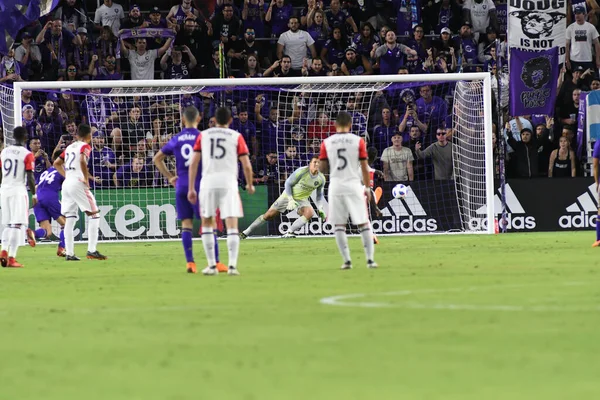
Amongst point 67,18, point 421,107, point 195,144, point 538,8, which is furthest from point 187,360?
point 67,18

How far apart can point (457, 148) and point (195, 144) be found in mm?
15471

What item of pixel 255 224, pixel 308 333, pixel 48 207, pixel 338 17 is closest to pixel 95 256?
pixel 48 207

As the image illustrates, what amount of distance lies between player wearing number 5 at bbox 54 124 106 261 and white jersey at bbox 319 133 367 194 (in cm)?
574

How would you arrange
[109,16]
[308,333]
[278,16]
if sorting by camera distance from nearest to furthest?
[308,333] → [109,16] → [278,16]

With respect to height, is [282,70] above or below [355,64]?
below

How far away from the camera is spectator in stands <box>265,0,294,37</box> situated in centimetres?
3344

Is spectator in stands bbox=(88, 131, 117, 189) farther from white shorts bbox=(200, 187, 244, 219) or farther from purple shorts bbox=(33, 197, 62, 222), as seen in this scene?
white shorts bbox=(200, 187, 244, 219)

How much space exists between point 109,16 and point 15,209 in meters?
14.9

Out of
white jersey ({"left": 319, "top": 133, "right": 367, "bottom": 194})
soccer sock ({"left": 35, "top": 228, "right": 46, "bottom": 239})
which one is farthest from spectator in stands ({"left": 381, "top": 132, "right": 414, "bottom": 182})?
white jersey ({"left": 319, "top": 133, "right": 367, "bottom": 194})

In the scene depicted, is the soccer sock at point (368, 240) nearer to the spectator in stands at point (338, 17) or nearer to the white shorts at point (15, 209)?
the white shorts at point (15, 209)

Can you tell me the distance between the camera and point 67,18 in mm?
33000

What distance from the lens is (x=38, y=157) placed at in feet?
95.9

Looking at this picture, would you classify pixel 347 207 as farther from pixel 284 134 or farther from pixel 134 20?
pixel 134 20

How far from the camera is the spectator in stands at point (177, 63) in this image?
107ft
